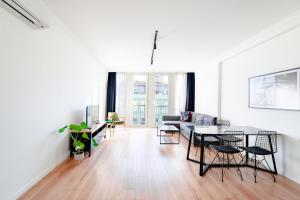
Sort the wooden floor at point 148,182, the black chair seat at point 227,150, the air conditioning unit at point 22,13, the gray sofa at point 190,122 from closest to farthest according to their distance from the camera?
the air conditioning unit at point 22,13, the wooden floor at point 148,182, the black chair seat at point 227,150, the gray sofa at point 190,122

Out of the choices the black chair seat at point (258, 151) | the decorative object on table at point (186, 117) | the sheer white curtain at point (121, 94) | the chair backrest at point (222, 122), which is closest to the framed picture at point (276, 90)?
the black chair seat at point (258, 151)

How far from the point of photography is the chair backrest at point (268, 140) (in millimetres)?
2748

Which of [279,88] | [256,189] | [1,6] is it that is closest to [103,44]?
[1,6]

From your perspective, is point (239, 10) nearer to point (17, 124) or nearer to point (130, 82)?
point (17, 124)

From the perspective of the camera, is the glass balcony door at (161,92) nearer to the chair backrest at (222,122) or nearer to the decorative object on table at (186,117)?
the decorative object on table at (186,117)

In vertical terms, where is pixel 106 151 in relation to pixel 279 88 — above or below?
below

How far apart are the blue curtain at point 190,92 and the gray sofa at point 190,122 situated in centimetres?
89

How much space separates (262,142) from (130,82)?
5527 millimetres

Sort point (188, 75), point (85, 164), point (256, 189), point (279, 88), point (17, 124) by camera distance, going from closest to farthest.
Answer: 1. point (17, 124)
2. point (256, 189)
3. point (279, 88)
4. point (85, 164)
5. point (188, 75)

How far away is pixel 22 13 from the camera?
73.8 inches

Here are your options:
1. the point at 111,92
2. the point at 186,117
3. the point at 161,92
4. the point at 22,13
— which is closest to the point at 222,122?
the point at 186,117

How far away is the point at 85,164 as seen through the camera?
3141 mm

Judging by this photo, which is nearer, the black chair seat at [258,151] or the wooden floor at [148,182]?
the wooden floor at [148,182]

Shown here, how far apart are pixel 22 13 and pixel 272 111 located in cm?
408
